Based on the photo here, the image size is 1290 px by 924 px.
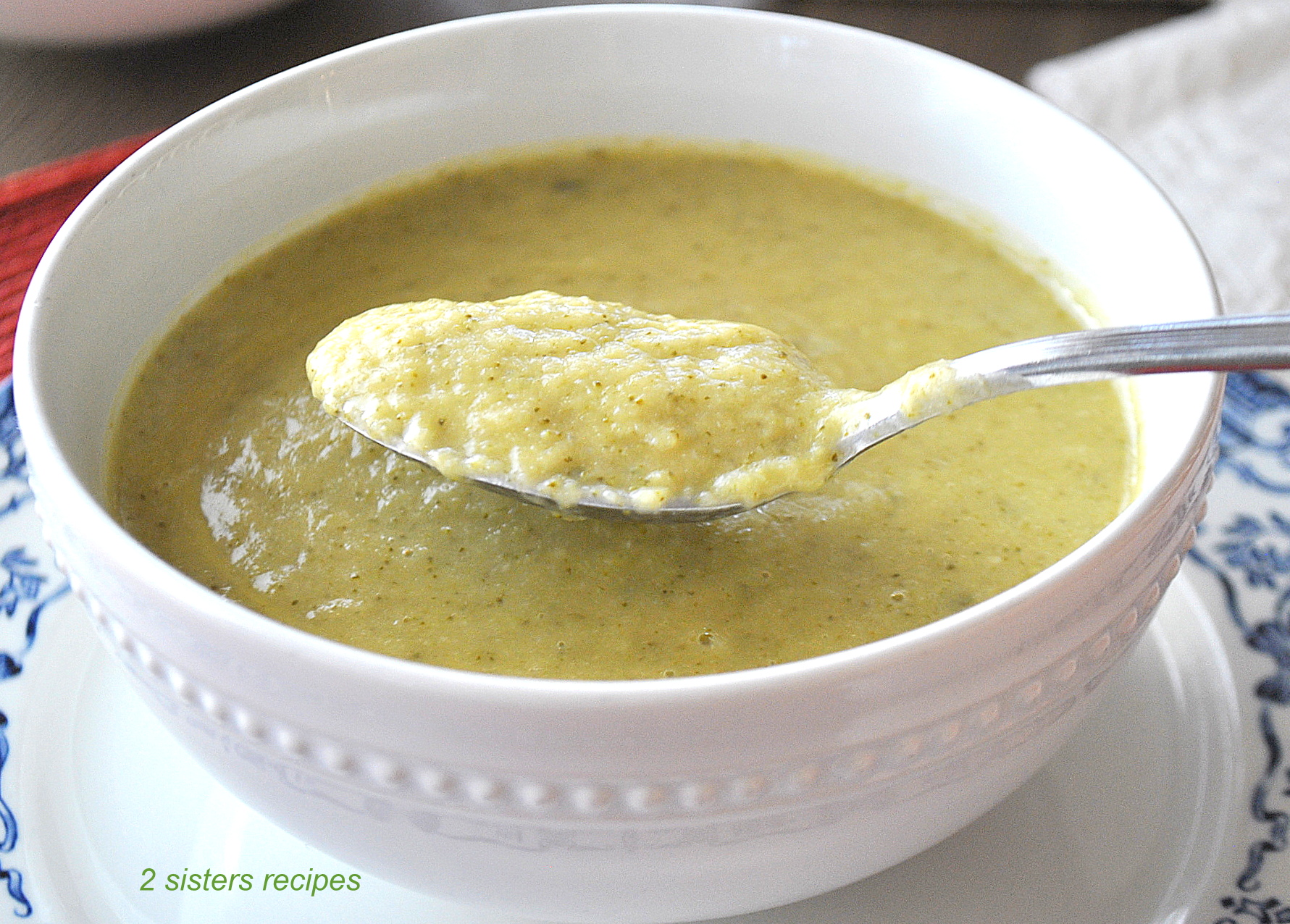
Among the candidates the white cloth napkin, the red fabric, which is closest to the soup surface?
the red fabric

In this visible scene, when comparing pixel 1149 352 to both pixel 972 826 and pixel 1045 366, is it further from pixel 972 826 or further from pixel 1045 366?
pixel 972 826

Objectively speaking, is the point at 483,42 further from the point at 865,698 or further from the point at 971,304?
the point at 865,698

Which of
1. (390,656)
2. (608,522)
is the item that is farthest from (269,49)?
(390,656)

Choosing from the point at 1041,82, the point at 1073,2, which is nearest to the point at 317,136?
the point at 1041,82

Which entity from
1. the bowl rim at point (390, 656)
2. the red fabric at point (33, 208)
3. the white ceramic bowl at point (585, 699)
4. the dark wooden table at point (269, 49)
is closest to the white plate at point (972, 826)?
the white ceramic bowl at point (585, 699)

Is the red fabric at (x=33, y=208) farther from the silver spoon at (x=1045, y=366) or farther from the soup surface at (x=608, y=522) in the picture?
the silver spoon at (x=1045, y=366)
